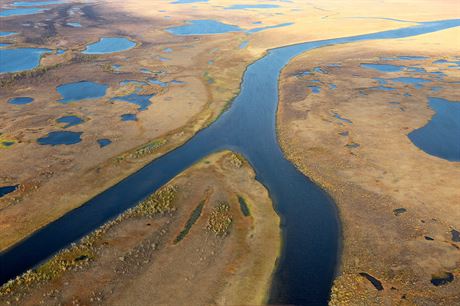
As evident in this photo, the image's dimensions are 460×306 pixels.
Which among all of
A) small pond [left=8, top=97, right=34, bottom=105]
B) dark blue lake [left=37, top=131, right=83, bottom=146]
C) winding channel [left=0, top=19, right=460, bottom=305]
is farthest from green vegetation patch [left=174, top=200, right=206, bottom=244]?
small pond [left=8, top=97, right=34, bottom=105]

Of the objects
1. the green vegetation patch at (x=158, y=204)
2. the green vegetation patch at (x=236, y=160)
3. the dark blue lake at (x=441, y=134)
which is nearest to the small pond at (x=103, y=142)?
the green vegetation patch at (x=158, y=204)

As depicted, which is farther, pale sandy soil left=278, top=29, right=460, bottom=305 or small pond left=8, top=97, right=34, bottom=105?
small pond left=8, top=97, right=34, bottom=105

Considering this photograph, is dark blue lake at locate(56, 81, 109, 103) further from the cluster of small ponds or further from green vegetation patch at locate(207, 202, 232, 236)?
green vegetation patch at locate(207, 202, 232, 236)

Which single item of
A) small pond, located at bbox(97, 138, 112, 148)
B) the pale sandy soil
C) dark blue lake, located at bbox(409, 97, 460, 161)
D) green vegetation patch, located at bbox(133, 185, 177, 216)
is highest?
dark blue lake, located at bbox(409, 97, 460, 161)

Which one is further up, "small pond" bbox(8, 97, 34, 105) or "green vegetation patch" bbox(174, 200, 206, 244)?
"green vegetation patch" bbox(174, 200, 206, 244)

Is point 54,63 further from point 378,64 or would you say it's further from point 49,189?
point 378,64

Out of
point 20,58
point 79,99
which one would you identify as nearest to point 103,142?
point 79,99

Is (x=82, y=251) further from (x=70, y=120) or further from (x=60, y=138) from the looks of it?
(x=70, y=120)

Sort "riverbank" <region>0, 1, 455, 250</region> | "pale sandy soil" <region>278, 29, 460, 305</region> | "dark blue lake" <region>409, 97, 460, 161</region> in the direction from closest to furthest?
"pale sandy soil" <region>278, 29, 460, 305</region>
"riverbank" <region>0, 1, 455, 250</region>
"dark blue lake" <region>409, 97, 460, 161</region>
